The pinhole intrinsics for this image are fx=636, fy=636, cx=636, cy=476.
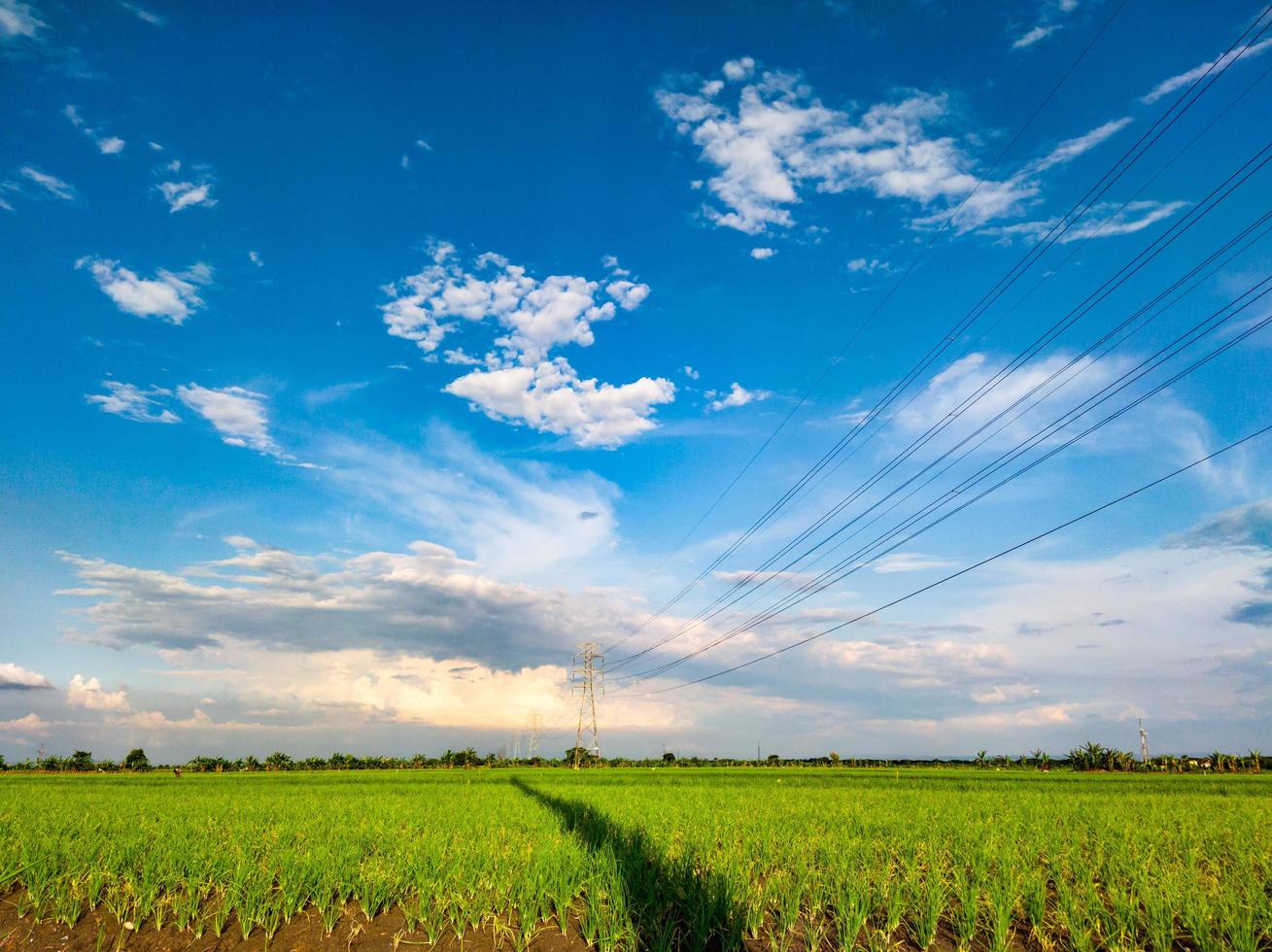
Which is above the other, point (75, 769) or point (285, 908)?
point (285, 908)

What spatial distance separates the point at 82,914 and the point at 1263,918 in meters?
11.0

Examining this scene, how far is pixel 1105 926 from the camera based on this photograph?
18.0ft

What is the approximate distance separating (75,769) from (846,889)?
87.1 meters

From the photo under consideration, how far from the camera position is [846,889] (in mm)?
5863

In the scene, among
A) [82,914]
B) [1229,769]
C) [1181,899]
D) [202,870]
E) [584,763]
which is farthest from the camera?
[584,763]

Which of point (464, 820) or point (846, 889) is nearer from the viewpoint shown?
point (846, 889)

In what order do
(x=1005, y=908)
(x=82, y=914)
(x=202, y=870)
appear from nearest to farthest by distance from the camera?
(x=1005, y=908)
(x=82, y=914)
(x=202, y=870)

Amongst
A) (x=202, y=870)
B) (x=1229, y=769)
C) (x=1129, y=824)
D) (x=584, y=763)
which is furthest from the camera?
(x=584, y=763)

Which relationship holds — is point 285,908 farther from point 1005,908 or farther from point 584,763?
point 584,763

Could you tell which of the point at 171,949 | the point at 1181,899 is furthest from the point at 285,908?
the point at 1181,899

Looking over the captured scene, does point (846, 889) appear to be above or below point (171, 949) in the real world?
above

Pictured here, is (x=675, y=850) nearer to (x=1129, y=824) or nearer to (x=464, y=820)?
(x=464, y=820)

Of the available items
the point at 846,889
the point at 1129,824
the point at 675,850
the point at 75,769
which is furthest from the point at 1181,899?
the point at 75,769

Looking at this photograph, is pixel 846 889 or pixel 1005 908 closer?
pixel 1005 908
